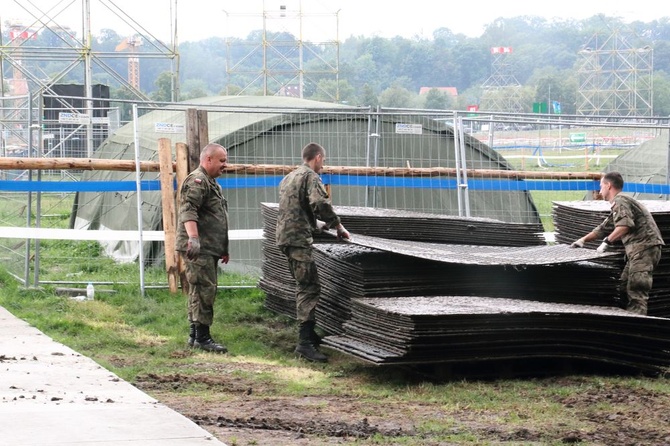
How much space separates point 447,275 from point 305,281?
4.49 ft

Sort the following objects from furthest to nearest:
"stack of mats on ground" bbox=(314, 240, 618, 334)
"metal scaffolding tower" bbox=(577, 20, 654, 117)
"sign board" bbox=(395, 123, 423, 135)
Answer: "metal scaffolding tower" bbox=(577, 20, 654, 117) → "sign board" bbox=(395, 123, 423, 135) → "stack of mats on ground" bbox=(314, 240, 618, 334)

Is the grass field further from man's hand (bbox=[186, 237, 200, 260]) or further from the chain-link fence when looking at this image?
the chain-link fence

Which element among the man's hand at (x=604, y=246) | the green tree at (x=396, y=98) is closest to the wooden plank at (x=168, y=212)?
the man's hand at (x=604, y=246)

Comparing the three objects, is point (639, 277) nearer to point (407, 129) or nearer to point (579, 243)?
point (579, 243)

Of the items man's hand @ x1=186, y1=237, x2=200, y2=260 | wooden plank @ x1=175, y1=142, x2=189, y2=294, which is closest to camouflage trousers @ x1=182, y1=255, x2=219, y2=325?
man's hand @ x1=186, y1=237, x2=200, y2=260

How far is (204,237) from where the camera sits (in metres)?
10.5

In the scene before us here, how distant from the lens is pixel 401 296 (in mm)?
10055

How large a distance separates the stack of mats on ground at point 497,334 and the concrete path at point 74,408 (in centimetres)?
223

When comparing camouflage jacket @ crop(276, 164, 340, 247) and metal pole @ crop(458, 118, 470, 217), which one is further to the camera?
metal pole @ crop(458, 118, 470, 217)

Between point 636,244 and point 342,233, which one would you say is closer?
point 342,233

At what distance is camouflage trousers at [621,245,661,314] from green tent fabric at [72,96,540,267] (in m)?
4.87

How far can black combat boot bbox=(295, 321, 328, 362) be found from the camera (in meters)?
10.2

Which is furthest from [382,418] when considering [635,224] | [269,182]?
[269,182]

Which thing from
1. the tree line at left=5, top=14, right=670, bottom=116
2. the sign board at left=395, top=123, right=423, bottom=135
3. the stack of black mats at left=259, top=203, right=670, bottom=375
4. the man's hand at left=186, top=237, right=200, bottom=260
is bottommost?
the stack of black mats at left=259, top=203, right=670, bottom=375
